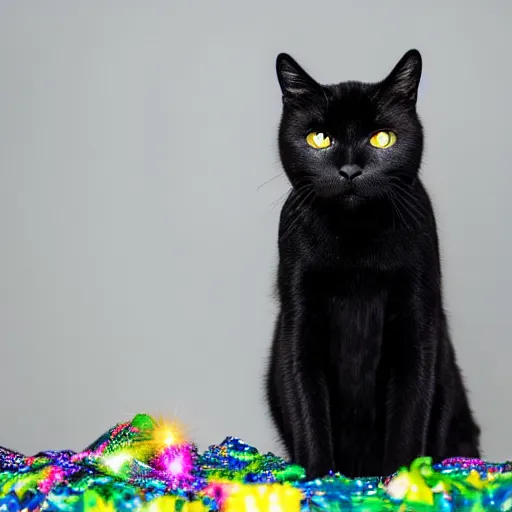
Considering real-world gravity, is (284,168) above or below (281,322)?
above

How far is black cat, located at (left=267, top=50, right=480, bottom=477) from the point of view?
1574mm

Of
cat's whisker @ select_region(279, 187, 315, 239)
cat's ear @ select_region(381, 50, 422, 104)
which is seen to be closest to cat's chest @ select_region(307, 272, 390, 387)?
cat's whisker @ select_region(279, 187, 315, 239)

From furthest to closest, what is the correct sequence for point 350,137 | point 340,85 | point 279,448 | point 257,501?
point 279,448, point 340,85, point 350,137, point 257,501

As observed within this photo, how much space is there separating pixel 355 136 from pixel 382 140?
6cm

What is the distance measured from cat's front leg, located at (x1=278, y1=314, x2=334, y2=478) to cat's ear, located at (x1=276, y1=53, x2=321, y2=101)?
46 cm

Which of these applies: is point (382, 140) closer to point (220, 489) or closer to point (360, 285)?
point (360, 285)

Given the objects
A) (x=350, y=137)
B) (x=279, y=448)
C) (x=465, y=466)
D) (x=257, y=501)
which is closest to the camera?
(x=257, y=501)

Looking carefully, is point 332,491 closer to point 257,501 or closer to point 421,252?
point 257,501

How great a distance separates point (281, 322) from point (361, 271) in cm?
22

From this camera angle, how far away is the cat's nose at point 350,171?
1.52 metres

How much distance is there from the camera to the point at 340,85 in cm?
168

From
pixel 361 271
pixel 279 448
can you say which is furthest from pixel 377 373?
pixel 279 448

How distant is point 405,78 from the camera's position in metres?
1.61

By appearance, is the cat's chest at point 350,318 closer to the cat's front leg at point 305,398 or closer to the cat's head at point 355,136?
the cat's front leg at point 305,398
